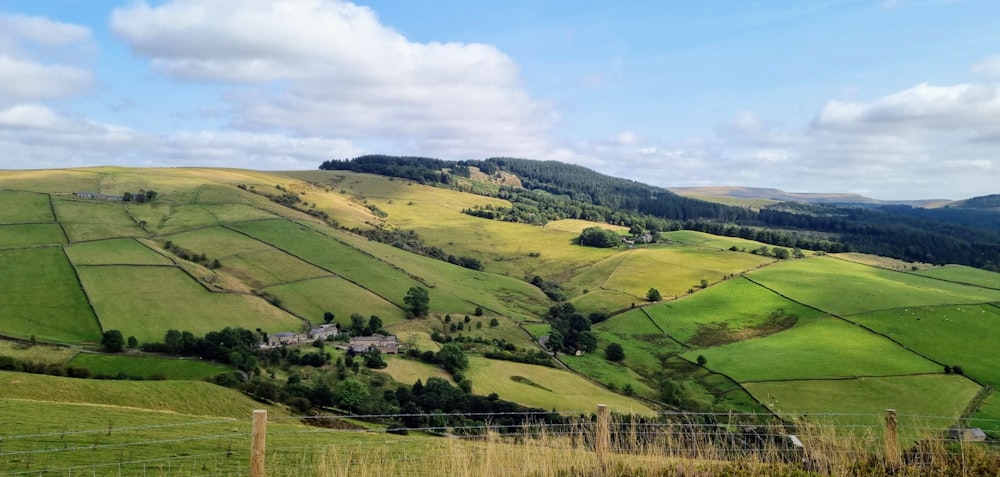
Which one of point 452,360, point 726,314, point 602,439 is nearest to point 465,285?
point 452,360

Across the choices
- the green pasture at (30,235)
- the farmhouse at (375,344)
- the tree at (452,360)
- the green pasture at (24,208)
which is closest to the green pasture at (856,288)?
the tree at (452,360)

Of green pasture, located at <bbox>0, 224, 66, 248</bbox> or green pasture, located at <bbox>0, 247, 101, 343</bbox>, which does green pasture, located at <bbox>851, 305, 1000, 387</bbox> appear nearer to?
green pasture, located at <bbox>0, 247, 101, 343</bbox>

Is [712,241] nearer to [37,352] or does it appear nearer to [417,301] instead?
[417,301]

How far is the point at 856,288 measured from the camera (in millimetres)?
106875

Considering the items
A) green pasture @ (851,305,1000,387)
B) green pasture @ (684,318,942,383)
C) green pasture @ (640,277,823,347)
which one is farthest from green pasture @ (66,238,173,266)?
green pasture @ (851,305,1000,387)

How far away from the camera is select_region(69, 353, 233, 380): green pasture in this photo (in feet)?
206

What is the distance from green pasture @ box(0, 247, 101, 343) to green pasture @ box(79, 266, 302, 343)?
79.2 inches

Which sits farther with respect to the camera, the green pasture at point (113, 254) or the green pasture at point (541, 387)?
the green pasture at point (113, 254)

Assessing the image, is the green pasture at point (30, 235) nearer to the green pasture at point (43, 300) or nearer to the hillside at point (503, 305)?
the hillside at point (503, 305)

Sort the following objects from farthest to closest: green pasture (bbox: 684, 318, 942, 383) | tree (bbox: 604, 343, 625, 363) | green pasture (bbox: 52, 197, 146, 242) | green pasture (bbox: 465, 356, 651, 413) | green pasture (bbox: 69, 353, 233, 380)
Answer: green pasture (bbox: 52, 197, 146, 242) < tree (bbox: 604, 343, 625, 363) < green pasture (bbox: 684, 318, 942, 383) < green pasture (bbox: 465, 356, 651, 413) < green pasture (bbox: 69, 353, 233, 380)

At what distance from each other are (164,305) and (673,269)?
4165 inches

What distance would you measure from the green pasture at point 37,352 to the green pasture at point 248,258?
35679 millimetres

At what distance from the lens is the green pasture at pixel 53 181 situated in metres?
134

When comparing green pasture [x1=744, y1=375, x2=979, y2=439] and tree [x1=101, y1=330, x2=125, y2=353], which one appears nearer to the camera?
green pasture [x1=744, y1=375, x2=979, y2=439]
